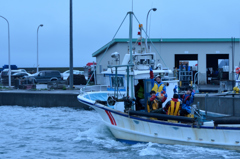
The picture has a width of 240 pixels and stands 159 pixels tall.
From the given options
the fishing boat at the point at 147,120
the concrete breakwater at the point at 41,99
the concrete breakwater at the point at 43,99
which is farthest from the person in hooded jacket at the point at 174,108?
the concrete breakwater at the point at 41,99

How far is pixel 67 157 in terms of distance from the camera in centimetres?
1189

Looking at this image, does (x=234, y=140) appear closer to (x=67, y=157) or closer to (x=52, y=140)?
(x=67, y=157)

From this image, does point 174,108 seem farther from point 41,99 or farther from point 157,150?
point 41,99

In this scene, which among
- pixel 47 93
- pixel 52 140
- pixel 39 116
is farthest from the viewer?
→ pixel 47 93

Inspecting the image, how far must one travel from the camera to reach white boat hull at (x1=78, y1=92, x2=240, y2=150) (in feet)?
35.7

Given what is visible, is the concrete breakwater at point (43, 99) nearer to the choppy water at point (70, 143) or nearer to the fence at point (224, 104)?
the fence at point (224, 104)

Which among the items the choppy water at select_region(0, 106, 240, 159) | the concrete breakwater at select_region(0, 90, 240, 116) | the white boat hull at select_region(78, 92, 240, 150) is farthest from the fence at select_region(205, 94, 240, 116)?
the white boat hull at select_region(78, 92, 240, 150)

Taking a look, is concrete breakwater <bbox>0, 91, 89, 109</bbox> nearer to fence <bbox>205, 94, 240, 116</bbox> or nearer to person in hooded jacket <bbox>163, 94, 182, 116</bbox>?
fence <bbox>205, 94, 240, 116</bbox>

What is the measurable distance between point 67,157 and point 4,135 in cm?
466

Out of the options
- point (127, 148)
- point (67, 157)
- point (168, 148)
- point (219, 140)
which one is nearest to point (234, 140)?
point (219, 140)

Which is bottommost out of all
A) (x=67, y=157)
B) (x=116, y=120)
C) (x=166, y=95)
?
(x=67, y=157)

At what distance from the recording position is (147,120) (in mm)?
11742

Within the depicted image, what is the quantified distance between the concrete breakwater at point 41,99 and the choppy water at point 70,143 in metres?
2.94

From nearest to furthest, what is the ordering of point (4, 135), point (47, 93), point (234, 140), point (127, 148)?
point (234, 140), point (127, 148), point (4, 135), point (47, 93)
